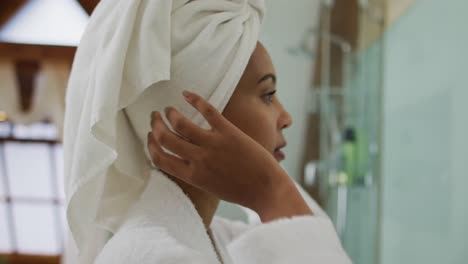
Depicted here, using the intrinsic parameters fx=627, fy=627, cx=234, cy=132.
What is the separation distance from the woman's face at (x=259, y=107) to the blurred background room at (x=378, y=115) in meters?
0.39

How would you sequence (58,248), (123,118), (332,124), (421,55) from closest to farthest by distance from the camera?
1. (123,118)
2. (421,55)
3. (332,124)
4. (58,248)

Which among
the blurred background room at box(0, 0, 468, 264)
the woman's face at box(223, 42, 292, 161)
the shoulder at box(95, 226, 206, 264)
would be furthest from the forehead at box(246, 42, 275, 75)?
the blurred background room at box(0, 0, 468, 264)

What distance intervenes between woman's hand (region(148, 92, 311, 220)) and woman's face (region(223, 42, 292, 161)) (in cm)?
13

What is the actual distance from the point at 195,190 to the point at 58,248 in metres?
8.77

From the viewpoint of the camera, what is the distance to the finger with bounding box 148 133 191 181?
72 cm

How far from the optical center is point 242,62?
0.81 meters

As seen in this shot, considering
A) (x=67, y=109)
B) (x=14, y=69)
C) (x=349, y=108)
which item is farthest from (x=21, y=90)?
(x=67, y=109)

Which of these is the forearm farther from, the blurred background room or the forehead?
the blurred background room

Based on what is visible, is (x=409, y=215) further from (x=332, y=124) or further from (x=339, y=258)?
(x=339, y=258)

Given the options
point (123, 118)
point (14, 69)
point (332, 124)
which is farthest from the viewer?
point (14, 69)

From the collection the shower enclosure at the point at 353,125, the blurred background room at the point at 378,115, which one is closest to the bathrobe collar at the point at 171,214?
the blurred background room at the point at 378,115

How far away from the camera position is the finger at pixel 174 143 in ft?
2.32

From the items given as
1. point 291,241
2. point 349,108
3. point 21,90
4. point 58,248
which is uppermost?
point 291,241

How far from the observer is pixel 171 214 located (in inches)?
29.1
